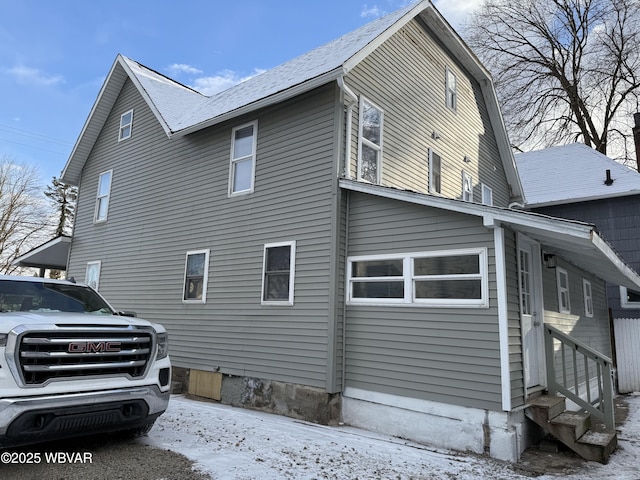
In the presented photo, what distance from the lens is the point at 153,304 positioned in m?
10.6

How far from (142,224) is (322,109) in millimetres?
6166

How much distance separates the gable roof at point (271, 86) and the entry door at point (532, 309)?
445 cm

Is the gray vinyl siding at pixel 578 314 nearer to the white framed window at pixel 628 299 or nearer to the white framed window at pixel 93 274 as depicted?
the white framed window at pixel 628 299

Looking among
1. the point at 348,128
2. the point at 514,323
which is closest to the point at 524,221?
the point at 514,323

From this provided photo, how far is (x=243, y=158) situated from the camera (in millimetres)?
9367

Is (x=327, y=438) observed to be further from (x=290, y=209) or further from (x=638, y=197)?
(x=638, y=197)

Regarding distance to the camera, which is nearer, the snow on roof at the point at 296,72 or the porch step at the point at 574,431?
the porch step at the point at 574,431

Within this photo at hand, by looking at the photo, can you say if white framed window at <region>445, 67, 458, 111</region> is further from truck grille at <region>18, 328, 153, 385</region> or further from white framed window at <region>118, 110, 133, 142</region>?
truck grille at <region>18, 328, 153, 385</region>

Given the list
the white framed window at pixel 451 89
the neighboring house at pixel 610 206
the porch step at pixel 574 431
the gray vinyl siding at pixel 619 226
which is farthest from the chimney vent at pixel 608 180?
the porch step at pixel 574 431

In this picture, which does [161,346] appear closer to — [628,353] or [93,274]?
[93,274]

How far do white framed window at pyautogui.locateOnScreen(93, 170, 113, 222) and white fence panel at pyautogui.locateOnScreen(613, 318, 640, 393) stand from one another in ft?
51.7

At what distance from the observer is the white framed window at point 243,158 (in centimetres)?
921

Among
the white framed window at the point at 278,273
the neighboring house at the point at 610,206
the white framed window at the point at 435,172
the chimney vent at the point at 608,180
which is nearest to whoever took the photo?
the white framed window at the point at 278,273

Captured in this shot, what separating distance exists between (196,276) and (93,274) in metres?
4.81
